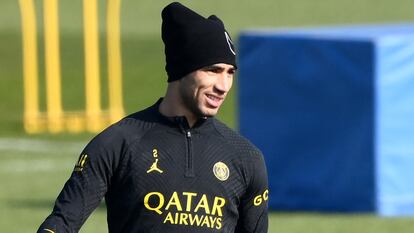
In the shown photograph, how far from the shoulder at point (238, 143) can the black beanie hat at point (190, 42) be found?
0.29 metres

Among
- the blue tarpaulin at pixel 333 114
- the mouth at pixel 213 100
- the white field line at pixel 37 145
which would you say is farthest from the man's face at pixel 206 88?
the white field line at pixel 37 145

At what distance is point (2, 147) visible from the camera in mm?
22141

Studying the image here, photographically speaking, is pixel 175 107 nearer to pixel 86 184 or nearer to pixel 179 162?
pixel 179 162

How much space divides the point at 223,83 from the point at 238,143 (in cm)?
36

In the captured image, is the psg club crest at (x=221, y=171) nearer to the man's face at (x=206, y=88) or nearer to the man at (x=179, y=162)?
the man at (x=179, y=162)

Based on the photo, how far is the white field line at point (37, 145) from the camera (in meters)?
21.8

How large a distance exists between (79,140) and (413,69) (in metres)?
9.08

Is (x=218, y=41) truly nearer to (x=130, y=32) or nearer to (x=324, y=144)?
(x=324, y=144)

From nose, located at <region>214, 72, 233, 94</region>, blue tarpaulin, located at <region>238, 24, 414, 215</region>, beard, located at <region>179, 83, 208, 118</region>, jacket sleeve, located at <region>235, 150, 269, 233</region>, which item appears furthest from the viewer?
blue tarpaulin, located at <region>238, 24, 414, 215</region>

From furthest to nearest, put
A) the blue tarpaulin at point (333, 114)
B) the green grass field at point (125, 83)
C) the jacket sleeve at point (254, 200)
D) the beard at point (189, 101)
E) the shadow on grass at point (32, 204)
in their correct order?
the shadow on grass at point (32, 204), the green grass field at point (125, 83), the blue tarpaulin at point (333, 114), the jacket sleeve at point (254, 200), the beard at point (189, 101)

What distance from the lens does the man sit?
6102mm

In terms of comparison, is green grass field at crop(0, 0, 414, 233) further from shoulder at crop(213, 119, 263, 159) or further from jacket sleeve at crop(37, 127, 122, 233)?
Answer: jacket sleeve at crop(37, 127, 122, 233)

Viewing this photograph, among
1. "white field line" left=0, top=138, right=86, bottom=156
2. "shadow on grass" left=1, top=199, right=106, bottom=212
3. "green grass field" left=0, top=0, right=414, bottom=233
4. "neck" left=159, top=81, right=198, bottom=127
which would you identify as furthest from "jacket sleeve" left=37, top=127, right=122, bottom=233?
"white field line" left=0, top=138, right=86, bottom=156

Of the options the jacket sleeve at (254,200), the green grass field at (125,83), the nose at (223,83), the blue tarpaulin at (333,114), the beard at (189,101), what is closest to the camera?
the nose at (223,83)
